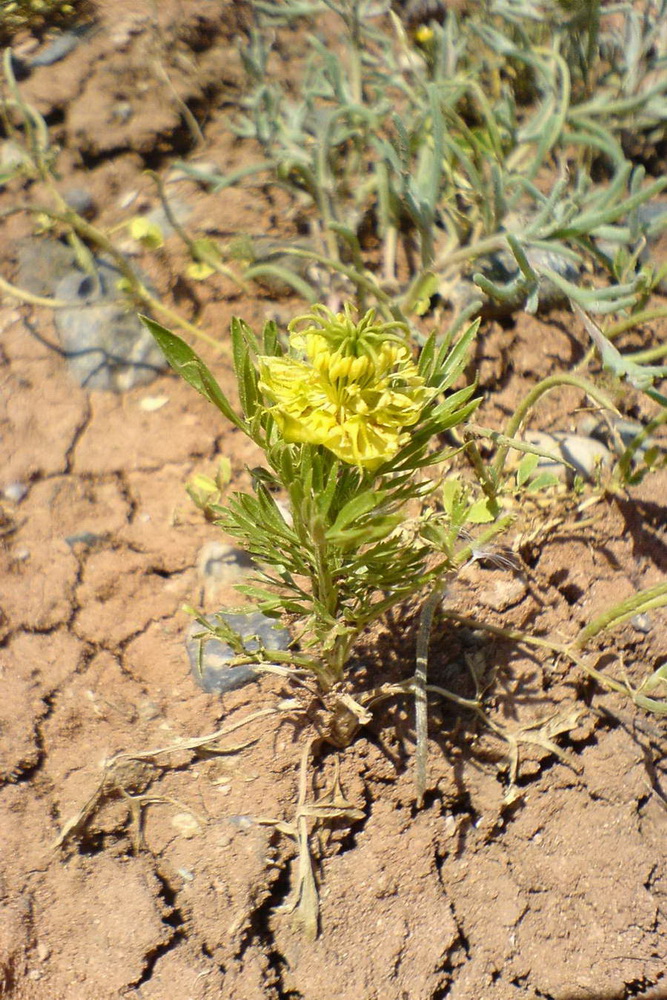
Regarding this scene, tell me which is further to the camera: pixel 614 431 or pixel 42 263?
pixel 42 263

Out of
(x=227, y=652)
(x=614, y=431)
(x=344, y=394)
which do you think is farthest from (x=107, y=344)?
(x=614, y=431)

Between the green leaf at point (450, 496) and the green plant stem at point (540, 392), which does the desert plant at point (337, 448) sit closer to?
the green leaf at point (450, 496)

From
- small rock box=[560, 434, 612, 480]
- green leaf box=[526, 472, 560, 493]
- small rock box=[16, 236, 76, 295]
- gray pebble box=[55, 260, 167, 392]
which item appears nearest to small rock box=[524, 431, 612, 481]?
small rock box=[560, 434, 612, 480]

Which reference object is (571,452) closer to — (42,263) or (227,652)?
(227,652)

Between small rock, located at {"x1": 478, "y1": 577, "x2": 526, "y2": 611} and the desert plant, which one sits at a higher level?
the desert plant

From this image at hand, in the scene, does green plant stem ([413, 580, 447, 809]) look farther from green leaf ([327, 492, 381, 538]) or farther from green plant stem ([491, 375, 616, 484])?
green leaf ([327, 492, 381, 538])

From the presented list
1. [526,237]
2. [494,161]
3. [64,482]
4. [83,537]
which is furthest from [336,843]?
[494,161]

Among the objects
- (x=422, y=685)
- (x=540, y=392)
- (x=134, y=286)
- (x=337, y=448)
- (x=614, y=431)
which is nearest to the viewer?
(x=337, y=448)
